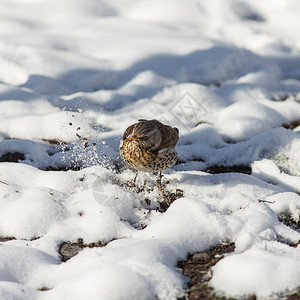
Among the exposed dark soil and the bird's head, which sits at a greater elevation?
the bird's head

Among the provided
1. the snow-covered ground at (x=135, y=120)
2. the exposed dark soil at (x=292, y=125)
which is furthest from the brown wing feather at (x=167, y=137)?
the exposed dark soil at (x=292, y=125)

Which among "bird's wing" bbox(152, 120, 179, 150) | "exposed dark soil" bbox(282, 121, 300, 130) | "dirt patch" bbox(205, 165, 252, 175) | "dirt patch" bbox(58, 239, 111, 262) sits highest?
"bird's wing" bbox(152, 120, 179, 150)

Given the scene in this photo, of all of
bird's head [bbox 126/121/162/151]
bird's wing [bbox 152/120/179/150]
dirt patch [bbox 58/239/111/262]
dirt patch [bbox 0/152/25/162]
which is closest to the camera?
dirt patch [bbox 58/239/111/262]

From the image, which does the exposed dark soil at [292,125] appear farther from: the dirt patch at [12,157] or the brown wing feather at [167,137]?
the dirt patch at [12,157]

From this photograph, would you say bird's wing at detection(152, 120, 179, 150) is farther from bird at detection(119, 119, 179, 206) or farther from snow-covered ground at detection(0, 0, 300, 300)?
snow-covered ground at detection(0, 0, 300, 300)

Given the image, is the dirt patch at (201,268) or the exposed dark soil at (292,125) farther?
the exposed dark soil at (292,125)

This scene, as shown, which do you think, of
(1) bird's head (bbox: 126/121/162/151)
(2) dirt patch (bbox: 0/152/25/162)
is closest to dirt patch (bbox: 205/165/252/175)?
(1) bird's head (bbox: 126/121/162/151)

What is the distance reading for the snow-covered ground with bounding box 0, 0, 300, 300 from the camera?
2.60 meters

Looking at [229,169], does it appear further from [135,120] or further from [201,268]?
[201,268]

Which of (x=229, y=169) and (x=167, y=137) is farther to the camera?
(x=229, y=169)

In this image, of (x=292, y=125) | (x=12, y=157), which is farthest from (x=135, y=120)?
(x=292, y=125)

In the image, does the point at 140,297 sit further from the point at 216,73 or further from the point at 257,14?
the point at 257,14

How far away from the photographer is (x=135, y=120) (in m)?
5.94

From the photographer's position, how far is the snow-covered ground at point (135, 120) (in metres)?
2.60
